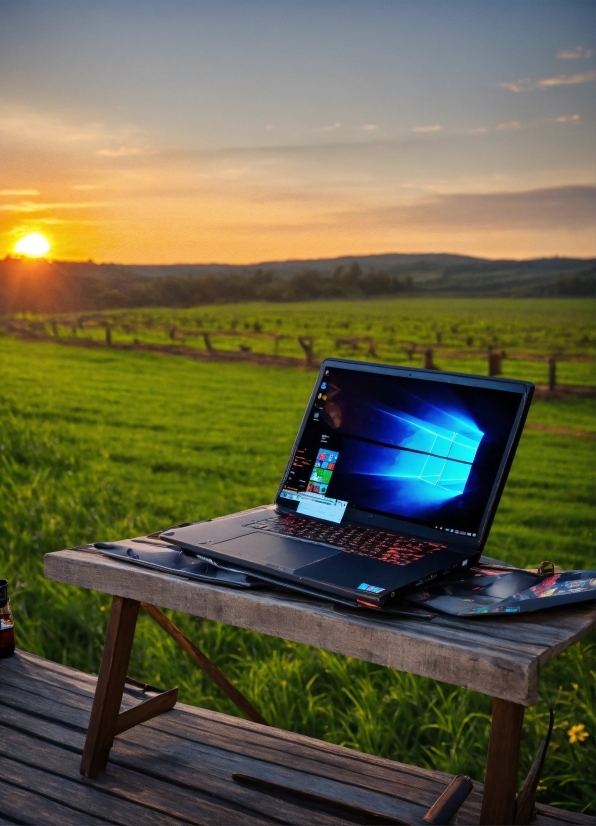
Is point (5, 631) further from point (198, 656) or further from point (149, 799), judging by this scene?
point (149, 799)

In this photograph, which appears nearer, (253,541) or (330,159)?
(253,541)

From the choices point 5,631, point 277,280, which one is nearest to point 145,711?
point 5,631

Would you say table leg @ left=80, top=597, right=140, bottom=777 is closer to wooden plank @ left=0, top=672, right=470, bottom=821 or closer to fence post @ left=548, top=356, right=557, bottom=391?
wooden plank @ left=0, top=672, right=470, bottom=821

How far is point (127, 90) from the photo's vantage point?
4227 millimetres

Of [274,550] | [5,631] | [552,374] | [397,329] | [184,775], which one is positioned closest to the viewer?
[274,550]

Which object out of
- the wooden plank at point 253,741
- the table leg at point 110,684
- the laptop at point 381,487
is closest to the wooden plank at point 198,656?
the wooden plank at point 253,741

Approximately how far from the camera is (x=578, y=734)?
278cm

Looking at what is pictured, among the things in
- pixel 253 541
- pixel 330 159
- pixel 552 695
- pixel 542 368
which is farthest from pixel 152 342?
pixel 253 541

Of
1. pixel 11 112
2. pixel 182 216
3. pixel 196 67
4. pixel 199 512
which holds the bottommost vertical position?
pixel 199 512

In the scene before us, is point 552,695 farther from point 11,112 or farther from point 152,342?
point 11,112

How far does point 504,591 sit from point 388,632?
0.25 meters

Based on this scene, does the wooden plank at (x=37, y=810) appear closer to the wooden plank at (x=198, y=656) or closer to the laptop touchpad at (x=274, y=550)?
the wooden plank at (x=198, y=656)

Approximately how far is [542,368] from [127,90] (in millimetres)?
2232

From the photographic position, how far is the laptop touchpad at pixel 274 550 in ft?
5.05
